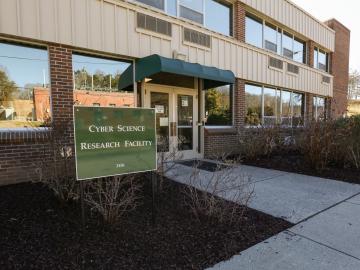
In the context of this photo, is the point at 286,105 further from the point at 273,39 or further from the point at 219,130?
the point at 219,130

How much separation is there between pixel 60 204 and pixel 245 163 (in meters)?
5.77

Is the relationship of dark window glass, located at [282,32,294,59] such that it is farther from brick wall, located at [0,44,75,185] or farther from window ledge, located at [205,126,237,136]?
brick wall, located at [0,44,75,185]

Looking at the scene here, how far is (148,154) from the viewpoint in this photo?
133 inches

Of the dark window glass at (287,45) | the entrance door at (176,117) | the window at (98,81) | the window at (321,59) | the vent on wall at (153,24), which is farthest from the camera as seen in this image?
the window at (321,59)

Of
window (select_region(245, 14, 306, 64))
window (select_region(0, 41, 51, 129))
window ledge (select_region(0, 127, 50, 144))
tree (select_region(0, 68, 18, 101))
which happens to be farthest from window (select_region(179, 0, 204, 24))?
window ledge (select_region(0, 127, 50, 144))

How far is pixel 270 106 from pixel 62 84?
8.87 m

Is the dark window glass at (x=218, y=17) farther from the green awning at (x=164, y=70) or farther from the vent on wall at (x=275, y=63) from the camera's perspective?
the vent on wall at (x=275, y=63)

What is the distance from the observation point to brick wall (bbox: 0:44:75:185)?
16.8 feet

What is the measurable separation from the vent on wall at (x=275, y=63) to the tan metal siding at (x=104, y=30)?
6.68 ft

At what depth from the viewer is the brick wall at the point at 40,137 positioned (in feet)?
16.8

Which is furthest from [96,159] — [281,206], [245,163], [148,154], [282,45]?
[282,45]

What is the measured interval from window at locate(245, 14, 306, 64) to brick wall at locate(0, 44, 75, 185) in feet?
23.2

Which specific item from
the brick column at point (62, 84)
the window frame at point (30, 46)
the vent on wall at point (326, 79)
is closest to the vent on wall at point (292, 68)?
the vent on wall at point (326, 79)

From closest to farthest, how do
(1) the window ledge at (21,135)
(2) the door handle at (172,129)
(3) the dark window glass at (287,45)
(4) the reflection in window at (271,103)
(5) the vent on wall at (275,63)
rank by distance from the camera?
(1) the window ledge at (21,135) < (2) the door handle at (172,129) < (5) the vent on wall at (275,63) < (4) the reflection in window at (271,103) < (3) the dark window glass at (287,45)
